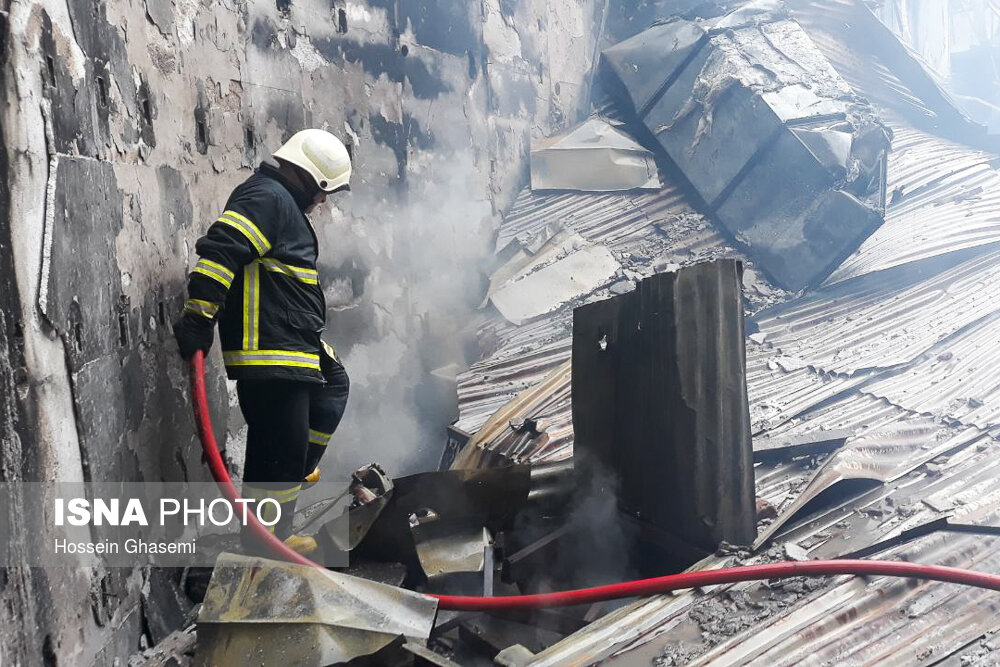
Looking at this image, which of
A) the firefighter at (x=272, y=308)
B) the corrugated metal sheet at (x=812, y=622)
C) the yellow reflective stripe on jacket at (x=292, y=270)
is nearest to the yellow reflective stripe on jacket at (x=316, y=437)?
the firefighter at (x=272, y=308)

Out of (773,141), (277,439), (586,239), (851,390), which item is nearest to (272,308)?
(277,439)

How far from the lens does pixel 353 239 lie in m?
4.69

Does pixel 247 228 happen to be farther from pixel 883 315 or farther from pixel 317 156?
pixel 883 315

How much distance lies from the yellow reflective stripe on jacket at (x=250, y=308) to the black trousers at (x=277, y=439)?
0.17 m

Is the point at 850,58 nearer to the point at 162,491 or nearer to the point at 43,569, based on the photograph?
the point at 162,491

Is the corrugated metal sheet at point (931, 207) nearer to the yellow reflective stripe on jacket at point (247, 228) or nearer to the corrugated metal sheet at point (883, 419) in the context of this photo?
the corrugated metal sheet at point (883, 419)

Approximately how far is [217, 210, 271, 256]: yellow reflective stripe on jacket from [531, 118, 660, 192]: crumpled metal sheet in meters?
4.33

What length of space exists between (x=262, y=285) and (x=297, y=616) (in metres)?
1.27

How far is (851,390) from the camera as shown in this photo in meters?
4.61

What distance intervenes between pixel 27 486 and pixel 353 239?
2.91m

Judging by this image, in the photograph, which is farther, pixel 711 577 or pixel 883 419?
pixel 883 419

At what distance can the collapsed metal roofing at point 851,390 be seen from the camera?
2125mm

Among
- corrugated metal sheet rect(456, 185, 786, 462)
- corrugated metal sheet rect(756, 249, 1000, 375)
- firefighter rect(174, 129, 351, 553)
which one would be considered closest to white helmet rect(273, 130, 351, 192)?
firefighter rect(174, 129, 351, 553)

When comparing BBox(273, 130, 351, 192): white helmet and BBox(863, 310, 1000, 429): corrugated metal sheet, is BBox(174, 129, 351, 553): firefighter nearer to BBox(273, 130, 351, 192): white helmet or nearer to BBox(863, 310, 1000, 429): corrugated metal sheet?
A: BBox(273, 130, 351, 192): white helmet
